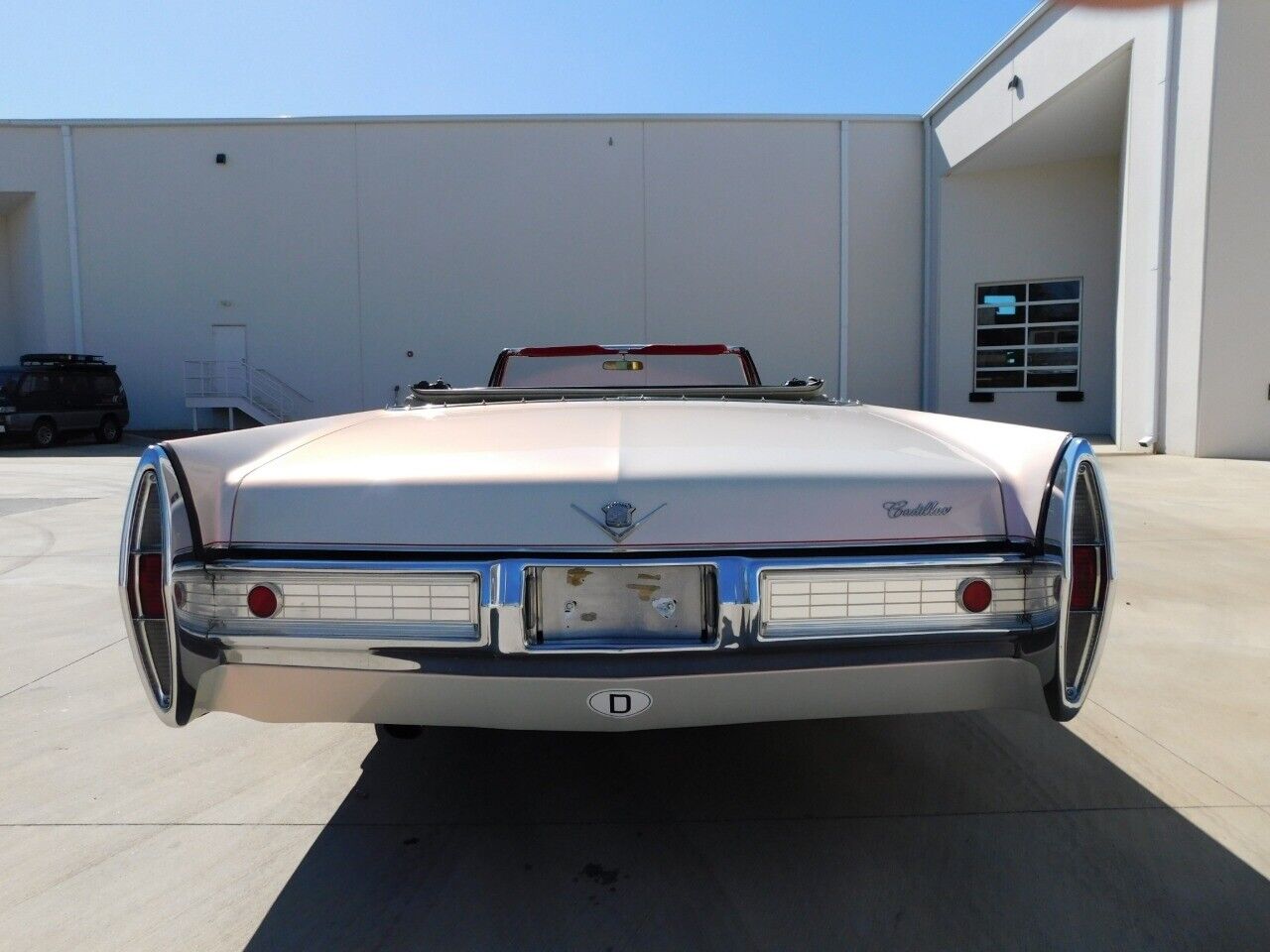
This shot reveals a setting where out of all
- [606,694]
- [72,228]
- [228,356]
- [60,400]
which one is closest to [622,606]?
[606,694]

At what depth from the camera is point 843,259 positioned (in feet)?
58.6

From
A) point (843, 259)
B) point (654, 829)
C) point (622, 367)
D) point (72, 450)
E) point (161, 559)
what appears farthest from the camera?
point (843, 259)

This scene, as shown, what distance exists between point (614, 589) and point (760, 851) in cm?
86

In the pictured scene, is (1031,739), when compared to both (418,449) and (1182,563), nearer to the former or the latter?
(418,449)

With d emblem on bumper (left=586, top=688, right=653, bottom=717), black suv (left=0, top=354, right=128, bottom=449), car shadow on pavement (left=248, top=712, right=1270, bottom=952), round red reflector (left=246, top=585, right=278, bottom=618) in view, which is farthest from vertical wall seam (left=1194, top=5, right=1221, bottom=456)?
black suv (left=0, top=354, right=128, bottom=449)

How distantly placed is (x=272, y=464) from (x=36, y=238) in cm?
2148

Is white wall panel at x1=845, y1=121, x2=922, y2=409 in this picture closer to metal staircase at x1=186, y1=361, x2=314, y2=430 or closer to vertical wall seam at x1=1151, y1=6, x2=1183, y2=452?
vertical wall seam at x1=1151, y1=6, x2=1183, y2=452

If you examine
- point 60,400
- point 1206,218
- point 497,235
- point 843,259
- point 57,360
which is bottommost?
point 60,400

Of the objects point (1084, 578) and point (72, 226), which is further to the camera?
point (72, 226)

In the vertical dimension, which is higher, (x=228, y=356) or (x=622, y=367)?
(x=228, y=356)

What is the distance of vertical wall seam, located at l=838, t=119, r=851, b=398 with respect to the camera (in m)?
17.7

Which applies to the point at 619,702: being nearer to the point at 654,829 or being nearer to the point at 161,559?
the point at 654,829

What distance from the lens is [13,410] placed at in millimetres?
15734

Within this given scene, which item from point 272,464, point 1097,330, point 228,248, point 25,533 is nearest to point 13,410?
point 228,248
